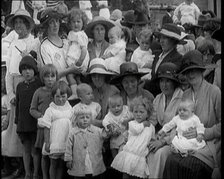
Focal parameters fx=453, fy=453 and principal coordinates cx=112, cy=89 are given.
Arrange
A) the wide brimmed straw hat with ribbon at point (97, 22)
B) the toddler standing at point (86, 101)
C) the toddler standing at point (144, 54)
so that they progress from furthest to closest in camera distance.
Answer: the wide brimmed straw hat with ribbon at point (97, 22)
the toddler standing at point (144, 54)
the toddler standing at point (86, 101)

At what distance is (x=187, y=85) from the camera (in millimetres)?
3955

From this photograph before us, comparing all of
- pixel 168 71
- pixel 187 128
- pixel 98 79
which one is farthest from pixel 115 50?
pixel 187 128

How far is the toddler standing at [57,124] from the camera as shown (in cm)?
387

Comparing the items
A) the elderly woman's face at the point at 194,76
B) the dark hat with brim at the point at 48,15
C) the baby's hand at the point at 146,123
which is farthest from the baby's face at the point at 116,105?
the dark hat with brim at the point at 48,15

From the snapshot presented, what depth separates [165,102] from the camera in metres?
3.88

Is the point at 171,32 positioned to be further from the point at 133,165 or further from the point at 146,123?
the point at 133,165

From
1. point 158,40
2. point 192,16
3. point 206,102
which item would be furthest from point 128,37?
point 206,102

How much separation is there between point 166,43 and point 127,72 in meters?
0.48

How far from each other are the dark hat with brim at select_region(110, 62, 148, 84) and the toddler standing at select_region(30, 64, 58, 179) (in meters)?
0.56

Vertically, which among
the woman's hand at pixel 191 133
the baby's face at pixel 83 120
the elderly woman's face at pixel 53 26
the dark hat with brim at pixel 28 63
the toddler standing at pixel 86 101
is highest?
the elderly woman's face at pixel 53 26

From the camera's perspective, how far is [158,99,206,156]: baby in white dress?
11.5 ft

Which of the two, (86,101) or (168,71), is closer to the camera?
(168,71)

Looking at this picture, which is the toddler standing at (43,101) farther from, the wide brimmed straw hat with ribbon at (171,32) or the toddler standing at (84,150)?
the wide brimmed straw hat with ribbon at (171,32)

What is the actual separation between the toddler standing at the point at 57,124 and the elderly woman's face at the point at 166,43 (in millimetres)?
979
